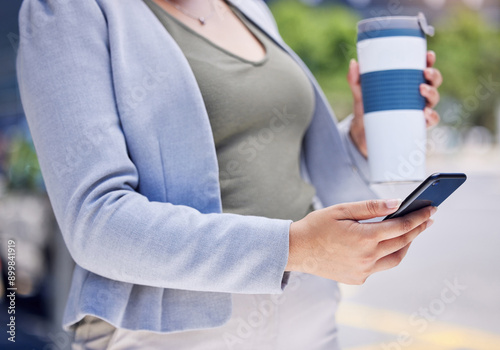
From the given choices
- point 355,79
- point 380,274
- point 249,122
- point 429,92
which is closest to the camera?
point 249,122

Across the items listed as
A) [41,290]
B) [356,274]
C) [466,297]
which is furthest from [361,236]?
[466,297]

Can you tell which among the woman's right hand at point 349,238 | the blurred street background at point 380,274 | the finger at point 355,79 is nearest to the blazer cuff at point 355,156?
the finger at point 355,79

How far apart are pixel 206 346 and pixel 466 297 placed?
403 centimetres

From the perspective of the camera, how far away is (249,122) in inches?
44.7

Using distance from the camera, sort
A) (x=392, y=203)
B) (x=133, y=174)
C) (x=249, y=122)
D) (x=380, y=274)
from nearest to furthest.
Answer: (x=392, y=203) < (x=133, y=174) < (x=249, y=122) < (x=380, y=274)

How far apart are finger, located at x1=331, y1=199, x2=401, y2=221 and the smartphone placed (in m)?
0.02

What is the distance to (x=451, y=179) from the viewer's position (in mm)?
863

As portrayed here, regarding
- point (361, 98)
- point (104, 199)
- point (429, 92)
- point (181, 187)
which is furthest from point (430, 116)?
point (104, 199)

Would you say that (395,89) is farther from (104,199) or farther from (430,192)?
(104,199)

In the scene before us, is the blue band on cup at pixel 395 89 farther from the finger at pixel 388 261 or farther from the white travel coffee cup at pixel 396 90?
the finger at pixel 388 261

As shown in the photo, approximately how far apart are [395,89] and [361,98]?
15cm

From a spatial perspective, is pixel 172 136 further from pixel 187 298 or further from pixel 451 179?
pixel 451 179

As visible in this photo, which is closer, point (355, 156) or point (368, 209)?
point (368, 209)

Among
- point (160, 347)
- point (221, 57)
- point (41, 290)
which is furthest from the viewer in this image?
point (41, 290)
